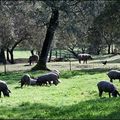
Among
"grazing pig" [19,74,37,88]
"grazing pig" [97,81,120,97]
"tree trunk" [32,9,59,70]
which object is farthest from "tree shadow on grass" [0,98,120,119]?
"tree trunk" [32,9,59,70]

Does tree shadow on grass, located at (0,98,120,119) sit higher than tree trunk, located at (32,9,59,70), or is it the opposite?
tree trunk, located at (32,9,59,70)

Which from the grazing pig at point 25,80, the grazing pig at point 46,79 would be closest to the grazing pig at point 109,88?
the grazing pig at point 46,79

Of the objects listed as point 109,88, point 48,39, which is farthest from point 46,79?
point 48,39

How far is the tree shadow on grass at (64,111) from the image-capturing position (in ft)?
42.7

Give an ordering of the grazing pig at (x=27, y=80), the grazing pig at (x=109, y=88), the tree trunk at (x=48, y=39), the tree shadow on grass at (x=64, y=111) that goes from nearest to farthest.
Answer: the tree shadow on grass at (x=64, y=111), the grazing pig at (x=109, y=88), the grazing pig at (x=27, y=80), the tree trunk at (x=48, y=39)

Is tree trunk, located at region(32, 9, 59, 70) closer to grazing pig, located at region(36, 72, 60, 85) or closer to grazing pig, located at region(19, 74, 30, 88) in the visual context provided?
Answer: grazing pig, located at region(36, 72, 60, 85)

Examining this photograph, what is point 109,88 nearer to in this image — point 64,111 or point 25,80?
point 64,111

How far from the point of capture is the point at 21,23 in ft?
177

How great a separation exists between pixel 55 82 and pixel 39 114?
41.4 feet

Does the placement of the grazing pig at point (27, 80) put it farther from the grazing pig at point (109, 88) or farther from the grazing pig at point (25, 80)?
the grazing pig at point (109, 88)

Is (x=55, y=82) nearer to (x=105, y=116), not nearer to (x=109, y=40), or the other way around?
(x=105, y=116)

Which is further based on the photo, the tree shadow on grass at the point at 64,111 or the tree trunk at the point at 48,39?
the tree trunk at the point at 48,39

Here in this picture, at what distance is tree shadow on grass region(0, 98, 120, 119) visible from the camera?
512 inches

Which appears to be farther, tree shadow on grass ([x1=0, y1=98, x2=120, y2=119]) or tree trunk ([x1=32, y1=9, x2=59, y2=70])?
tree trunk ([x1=32, y1=9, x2=59, y2=70])
